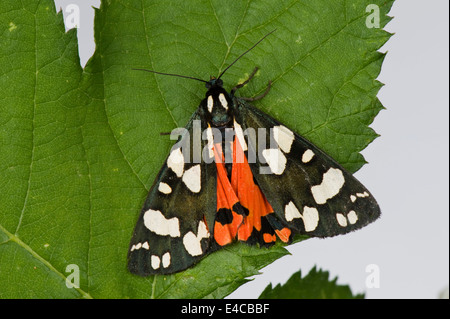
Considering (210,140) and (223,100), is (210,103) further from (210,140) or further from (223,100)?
(210,140)

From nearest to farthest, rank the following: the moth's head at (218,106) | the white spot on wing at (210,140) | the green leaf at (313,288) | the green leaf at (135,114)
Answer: the green leaf at (135,114), the moth's head at (218,106), the white spot on wing at (210,140), the green leaf at (313,288)

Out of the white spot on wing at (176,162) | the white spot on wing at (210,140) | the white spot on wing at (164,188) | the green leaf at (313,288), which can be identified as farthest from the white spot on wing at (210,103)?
the green leaf at (313,288)

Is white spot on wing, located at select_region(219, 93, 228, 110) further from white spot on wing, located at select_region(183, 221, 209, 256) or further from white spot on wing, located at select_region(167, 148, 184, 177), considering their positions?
white spot on wing, located at select_region(183, 221, 209, 256)

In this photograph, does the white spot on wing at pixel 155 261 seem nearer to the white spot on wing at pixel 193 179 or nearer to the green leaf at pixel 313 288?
the white spot on wing at pixel 193 179

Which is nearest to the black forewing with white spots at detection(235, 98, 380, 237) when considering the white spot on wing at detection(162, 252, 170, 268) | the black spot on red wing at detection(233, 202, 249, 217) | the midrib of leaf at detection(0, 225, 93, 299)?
the black spot on red wing at detection(233, 202, 249, 217)
